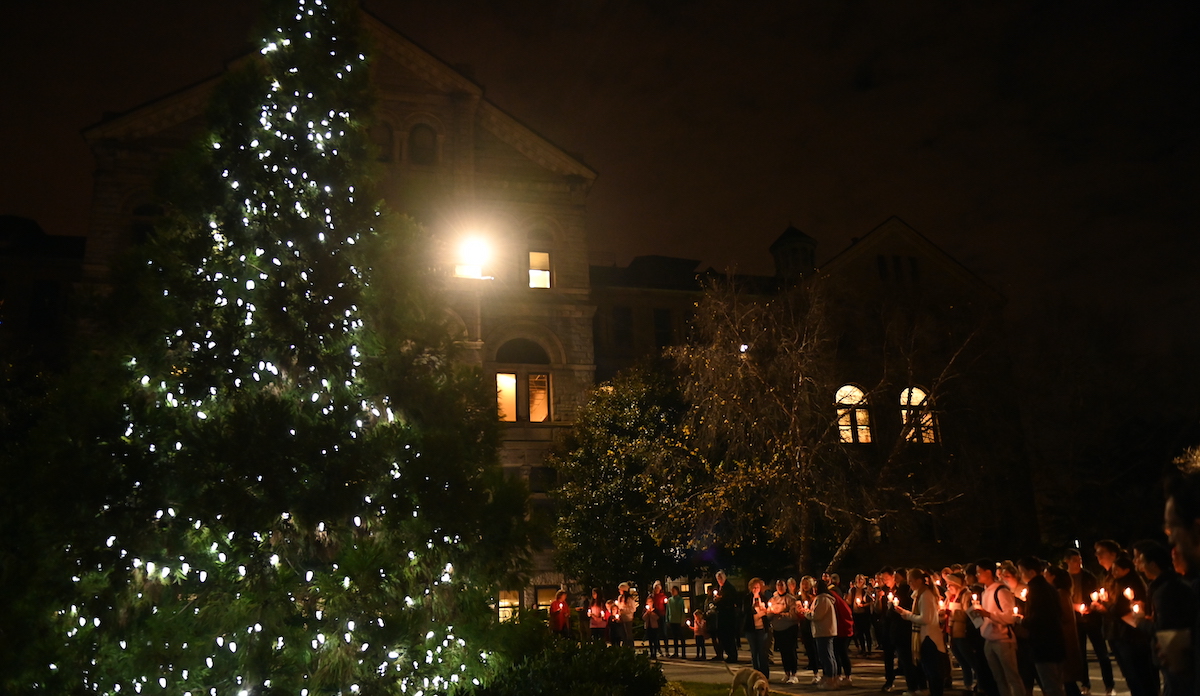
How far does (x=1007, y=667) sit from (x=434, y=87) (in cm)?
2904

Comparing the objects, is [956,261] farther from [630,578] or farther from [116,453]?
[116,453]

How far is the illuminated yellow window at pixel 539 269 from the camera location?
33.3 meters

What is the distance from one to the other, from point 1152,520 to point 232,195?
119ft

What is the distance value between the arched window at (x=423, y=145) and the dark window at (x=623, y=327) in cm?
1109

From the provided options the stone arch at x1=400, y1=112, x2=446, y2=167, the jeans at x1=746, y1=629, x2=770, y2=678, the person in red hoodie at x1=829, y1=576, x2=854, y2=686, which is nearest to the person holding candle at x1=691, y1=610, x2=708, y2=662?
the jeans at x1=746, y1=629, x2=770, y2=678

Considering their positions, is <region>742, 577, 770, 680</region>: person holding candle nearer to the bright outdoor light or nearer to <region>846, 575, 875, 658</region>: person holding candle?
<region>846, 575, 875, 658</region>: person holding candle

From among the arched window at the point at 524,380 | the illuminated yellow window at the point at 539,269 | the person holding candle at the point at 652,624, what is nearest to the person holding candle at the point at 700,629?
the person holding candle at the point at 652,624

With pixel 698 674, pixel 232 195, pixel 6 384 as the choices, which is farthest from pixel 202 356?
pixel 6 384

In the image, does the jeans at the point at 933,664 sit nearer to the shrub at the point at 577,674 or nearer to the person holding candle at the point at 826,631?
the person holding candle at the point at 826,631

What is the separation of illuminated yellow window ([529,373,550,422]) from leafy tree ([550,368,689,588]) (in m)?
3.76

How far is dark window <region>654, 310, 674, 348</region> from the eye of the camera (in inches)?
1548

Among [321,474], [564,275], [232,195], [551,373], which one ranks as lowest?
[321,474]

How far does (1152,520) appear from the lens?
3322cm

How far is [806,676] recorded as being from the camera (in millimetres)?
15984
